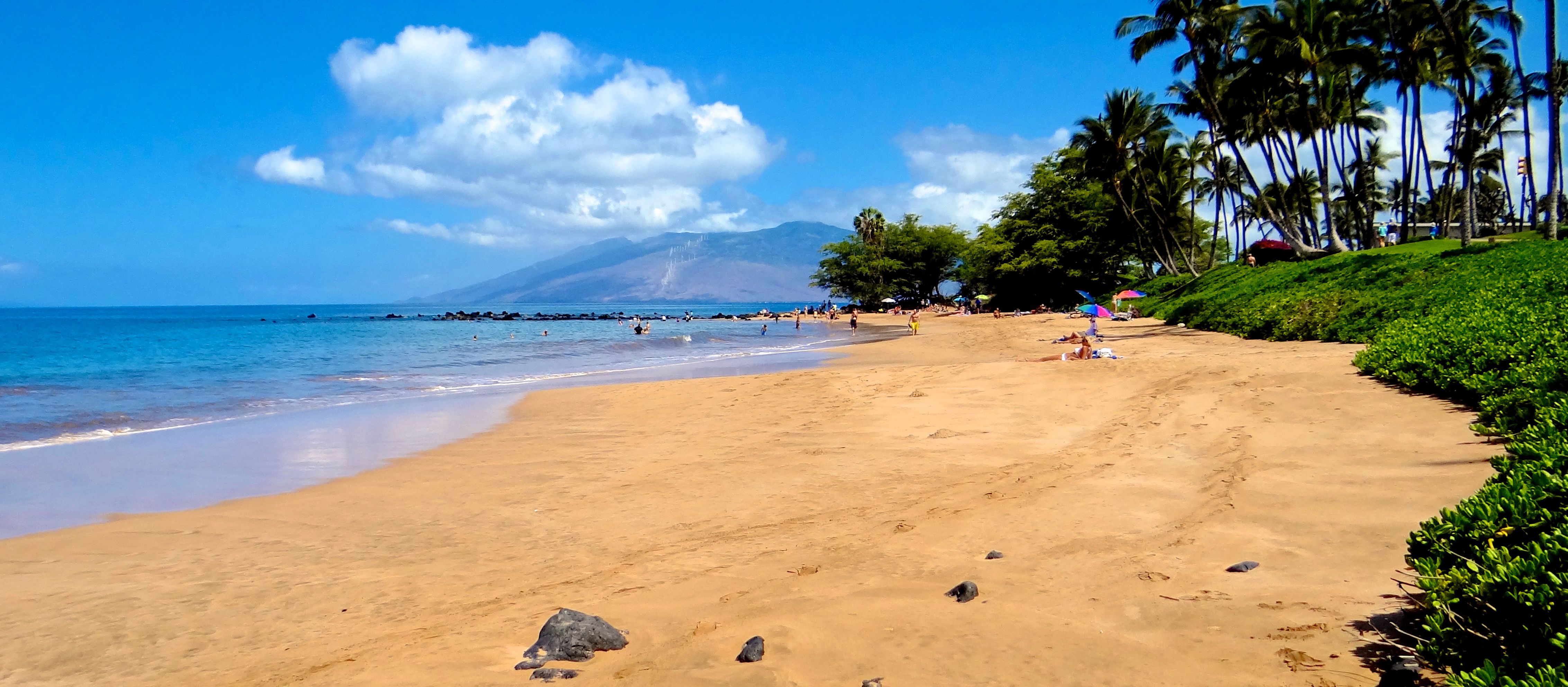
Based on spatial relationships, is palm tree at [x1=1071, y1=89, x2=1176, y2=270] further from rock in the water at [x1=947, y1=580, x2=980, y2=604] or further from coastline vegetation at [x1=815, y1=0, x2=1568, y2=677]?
rock in the water at [x1=947, y1=580, x2=980, y2=604]

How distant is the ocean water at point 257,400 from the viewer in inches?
385

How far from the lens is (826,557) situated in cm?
568

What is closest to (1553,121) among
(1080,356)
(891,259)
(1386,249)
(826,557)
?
(1386,249)

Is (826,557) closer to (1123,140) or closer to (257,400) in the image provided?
(257,400)

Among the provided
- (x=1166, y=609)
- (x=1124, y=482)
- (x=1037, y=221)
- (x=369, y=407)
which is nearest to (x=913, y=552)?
(x=1166, y=609)

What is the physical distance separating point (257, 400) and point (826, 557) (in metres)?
17.9

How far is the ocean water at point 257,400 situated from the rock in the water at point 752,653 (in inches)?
299

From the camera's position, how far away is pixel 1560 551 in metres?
2.79

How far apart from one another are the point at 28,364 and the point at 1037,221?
57.0m

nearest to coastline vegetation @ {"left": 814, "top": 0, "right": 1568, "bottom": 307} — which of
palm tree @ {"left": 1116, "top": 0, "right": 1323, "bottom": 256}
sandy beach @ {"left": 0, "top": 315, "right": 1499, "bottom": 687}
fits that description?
palm tree @ {"left": 1116, "top": 0, "right": 1323, "bottom": 256}

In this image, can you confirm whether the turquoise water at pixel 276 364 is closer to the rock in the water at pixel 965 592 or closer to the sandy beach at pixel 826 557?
the sandy beach at pixel 826 557

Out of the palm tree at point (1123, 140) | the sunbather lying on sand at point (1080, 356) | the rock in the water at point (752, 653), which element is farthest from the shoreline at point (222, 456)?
the palm tree at point (1123, 140)

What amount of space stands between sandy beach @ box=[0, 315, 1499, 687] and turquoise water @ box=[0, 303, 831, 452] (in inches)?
371

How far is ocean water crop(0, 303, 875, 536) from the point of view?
32.1 feet
